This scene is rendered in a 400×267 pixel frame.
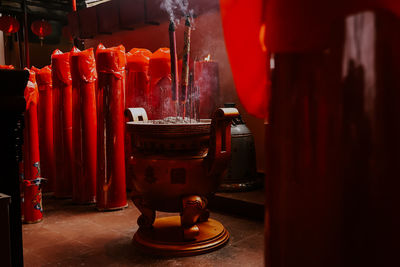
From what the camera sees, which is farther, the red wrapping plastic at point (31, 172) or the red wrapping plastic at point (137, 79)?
the red wrapping plastic at point (137, 79)

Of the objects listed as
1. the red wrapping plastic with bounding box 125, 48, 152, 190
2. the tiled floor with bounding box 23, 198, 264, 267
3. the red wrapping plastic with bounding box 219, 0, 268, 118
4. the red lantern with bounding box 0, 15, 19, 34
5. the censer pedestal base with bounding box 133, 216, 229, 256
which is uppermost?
the red lantern with bounding box 0, 15, 19, 34

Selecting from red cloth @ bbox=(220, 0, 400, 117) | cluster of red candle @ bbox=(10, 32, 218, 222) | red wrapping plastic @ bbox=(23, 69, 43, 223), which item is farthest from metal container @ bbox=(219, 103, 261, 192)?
red cloth @ bbox=(220, 0, 400, 117)

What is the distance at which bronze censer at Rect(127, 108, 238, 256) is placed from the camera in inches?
98.2

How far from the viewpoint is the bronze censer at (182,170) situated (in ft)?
8.18

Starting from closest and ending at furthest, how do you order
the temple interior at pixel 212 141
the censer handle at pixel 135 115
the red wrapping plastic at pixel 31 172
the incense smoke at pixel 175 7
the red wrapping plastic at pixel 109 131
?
the temple interior at pixel 212 141 < the censer handle at pixel 135 115 < the red wrapping plastic at pixel 31 172 < the red wrapping plastic at pixel 109 131 < the incense smoke at pixel 175 7

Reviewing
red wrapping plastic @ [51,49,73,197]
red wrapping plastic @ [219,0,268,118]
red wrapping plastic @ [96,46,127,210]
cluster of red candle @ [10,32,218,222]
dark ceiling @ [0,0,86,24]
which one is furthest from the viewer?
dark ceiling @ [0,0,86,24]

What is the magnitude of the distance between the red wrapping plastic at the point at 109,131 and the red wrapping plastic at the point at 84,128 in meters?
0.25

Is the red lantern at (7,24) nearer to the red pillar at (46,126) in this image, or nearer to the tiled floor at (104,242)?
the red pillar at (46,126)

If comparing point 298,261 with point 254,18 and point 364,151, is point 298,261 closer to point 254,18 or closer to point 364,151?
point 364,151

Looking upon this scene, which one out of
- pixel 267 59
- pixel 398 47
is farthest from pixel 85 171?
pixel 398 47

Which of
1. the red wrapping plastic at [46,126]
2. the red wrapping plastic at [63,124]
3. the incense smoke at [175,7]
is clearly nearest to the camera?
the red wrapping plastic at [63,124]

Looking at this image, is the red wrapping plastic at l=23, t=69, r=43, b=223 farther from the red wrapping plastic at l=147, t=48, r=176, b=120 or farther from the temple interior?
the red wrapping plastic at l=147, t=48, r=176, b=120

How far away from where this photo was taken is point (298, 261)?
0.91 m

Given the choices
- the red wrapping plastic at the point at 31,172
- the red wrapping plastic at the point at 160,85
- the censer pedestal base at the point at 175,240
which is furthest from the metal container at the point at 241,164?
the red wrapping plastic at the point at 31,172
